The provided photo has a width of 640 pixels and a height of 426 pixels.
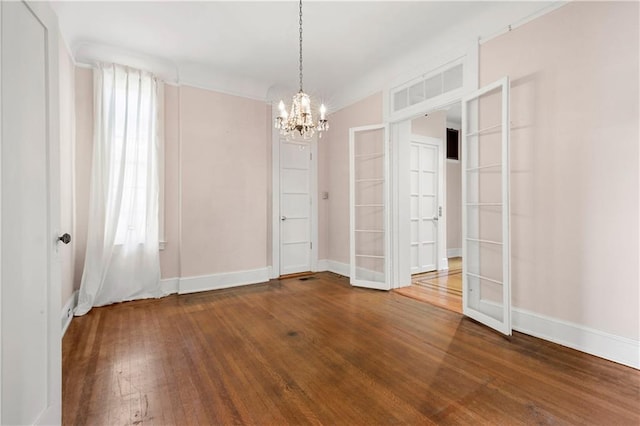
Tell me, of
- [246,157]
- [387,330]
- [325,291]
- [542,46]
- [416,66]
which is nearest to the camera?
[542,46]

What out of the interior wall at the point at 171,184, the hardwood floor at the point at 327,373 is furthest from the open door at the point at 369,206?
the interior wall at the point at 171,184

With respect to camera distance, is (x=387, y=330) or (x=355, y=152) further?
(x=355, y=152)

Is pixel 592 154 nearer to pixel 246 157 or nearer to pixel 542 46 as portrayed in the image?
pixel 542 46

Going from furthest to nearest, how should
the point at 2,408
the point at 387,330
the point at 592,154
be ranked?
the point at 387,330
the point at 592,154
the point at 2,408

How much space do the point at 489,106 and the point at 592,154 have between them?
1027 mm

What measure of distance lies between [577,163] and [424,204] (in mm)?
3055

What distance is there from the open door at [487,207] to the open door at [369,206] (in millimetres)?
1260

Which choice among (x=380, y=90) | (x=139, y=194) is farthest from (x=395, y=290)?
(x=139, y=194)

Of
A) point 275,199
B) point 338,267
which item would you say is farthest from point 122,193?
point 338,267

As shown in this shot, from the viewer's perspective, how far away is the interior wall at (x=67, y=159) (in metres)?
3.03

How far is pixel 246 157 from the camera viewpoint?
4.77 m

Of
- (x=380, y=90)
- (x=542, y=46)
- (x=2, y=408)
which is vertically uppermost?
(x=380, y=90)

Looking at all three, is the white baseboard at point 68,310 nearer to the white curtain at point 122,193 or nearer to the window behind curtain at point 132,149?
the white curtain at point 122,193

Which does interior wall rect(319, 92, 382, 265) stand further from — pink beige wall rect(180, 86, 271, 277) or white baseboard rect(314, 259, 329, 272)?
pink beige wall rect(180, 86, 271, 277)
